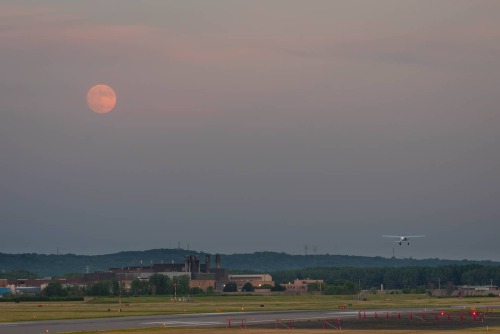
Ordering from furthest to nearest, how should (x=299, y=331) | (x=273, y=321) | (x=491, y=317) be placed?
(x=491, y=317)
(x=273, y=321)
(x=299, y=331)

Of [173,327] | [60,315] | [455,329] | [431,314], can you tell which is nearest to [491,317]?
[431,314]

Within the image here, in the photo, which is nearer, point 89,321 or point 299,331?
point 299,331

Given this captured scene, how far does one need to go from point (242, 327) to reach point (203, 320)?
19160 millimetres

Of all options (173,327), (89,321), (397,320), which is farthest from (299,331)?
(89,321)

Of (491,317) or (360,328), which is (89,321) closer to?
(360,328)

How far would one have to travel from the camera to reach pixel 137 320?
132375mm

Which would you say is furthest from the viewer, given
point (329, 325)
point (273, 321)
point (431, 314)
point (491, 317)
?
point (431, 314)

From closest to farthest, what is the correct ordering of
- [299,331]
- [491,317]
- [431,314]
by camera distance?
[299,331] < [491,317] < [431,314]

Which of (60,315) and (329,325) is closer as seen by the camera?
(329,325)

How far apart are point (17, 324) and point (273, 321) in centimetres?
3411

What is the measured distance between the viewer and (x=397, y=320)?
12938 cm

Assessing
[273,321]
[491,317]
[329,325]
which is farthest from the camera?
[491,317]

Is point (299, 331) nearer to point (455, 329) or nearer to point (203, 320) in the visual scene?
point (455, 329)

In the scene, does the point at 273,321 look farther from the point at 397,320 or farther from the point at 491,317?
the point at 491,317
